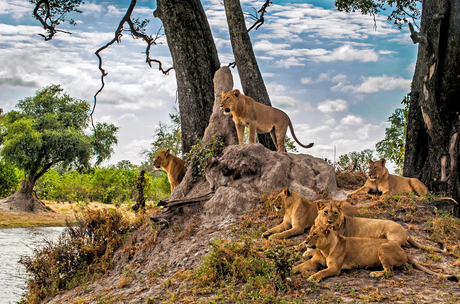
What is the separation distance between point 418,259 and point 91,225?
7.72m

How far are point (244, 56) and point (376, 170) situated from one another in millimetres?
6958

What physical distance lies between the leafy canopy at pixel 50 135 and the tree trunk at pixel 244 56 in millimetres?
15078

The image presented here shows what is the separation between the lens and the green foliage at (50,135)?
85.7 ft

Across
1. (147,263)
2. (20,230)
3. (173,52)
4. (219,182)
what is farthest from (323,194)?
(20,230)

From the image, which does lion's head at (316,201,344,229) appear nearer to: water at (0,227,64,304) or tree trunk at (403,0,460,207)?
tree trunk at (403,0,460,207)

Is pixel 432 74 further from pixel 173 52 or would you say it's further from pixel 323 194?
pixel 173 52

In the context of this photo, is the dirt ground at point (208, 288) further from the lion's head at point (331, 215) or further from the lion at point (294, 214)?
the lion's head at point (331, 215)

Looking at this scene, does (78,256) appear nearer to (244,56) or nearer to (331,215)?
(331,215)

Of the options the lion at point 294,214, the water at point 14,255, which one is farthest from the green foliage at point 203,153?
the water at point 14,255


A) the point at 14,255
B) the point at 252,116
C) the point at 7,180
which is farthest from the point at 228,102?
the point at 7,180

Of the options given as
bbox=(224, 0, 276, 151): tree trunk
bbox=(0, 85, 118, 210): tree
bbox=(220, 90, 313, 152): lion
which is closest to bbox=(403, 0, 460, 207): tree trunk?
bbox=(220, 90, 313, 152): lion

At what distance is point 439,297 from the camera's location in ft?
15.9

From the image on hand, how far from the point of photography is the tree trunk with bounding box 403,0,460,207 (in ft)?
35.3

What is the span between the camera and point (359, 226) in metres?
6.35
